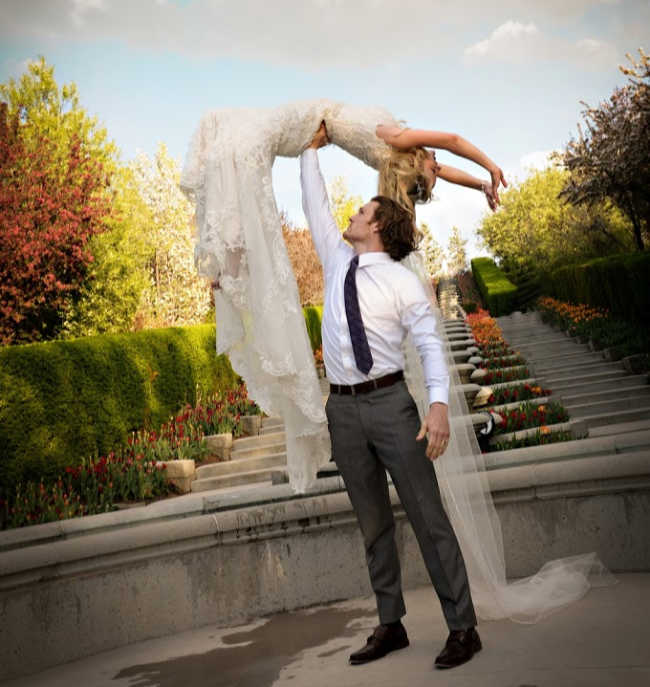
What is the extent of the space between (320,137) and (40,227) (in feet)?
54.2

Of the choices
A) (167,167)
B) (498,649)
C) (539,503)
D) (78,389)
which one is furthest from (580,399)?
(167,167)

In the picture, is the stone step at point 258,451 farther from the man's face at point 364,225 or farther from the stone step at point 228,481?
the man's face at point 364,225

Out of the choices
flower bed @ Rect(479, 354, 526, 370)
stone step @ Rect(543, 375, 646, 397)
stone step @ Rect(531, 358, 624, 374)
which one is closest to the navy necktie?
stone step @ Rect(543, 375, 646, 397)

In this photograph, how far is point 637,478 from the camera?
4.71m

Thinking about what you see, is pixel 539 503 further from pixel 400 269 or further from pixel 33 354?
pixel 33 354

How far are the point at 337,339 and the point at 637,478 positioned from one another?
2.37 meters

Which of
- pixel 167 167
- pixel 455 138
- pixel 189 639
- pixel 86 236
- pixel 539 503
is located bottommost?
pixel 189 639

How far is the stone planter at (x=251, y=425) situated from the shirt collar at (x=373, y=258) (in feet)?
28.3

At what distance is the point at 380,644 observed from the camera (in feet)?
12.1

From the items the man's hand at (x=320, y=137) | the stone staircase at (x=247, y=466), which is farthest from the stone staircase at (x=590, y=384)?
the man's hand at (x=320, y=137)

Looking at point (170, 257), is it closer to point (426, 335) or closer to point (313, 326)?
point (313, 326)

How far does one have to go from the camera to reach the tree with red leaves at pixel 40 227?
673 inches

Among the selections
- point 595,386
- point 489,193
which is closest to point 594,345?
point 595,386

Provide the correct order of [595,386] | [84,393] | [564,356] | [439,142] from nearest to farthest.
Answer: [439,142] → [84,393] → [595,386] → [564,356]
